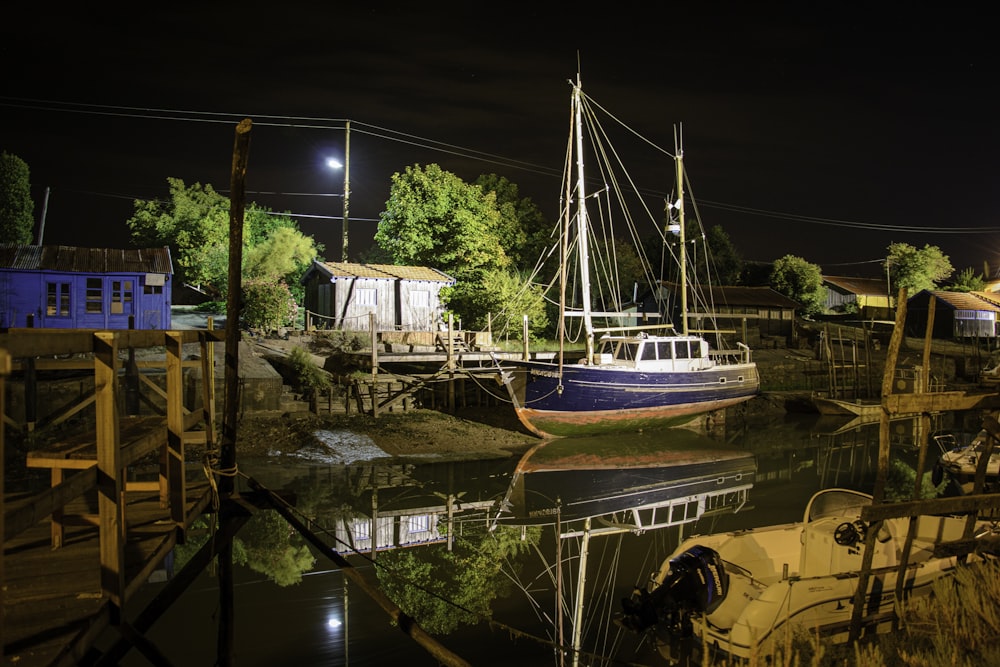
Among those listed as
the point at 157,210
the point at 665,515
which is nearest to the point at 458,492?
the point at 665,515

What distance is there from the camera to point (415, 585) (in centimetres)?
1019

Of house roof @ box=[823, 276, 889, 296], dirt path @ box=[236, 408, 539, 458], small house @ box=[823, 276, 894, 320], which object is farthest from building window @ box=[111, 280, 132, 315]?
house roof @ box=[823, 276, 889, 296]

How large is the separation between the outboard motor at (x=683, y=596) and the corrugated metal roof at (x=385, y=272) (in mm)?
25310

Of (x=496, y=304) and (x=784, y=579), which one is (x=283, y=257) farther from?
(x=784, y=579)

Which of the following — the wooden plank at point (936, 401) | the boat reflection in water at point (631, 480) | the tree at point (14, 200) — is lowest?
the boat reflection in water at point (631, 480)

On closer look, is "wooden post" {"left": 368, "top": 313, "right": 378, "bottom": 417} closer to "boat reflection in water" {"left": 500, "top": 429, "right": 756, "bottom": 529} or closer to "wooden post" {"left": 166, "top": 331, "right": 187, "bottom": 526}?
"boat reflection in water" {"left": 500, "top": 429, "right": 756, "bottom": 529}

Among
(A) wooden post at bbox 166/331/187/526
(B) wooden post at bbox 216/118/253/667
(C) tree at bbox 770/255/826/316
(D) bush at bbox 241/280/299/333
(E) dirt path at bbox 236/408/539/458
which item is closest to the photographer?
(A) wooden post at bbox 166/331/187/526

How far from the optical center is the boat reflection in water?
1509 centimetres

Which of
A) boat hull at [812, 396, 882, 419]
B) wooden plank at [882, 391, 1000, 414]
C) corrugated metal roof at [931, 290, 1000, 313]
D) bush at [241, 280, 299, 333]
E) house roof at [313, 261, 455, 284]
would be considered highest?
house roof at [313, 261, 455, 284]

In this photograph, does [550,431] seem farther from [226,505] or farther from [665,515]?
[226,505]

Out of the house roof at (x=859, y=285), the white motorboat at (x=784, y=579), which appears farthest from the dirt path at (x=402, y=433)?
the house roof at (x=859, y=285)

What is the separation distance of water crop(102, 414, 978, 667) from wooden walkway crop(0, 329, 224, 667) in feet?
8.29

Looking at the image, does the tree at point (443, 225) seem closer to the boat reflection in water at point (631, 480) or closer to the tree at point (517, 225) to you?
the tree at point (517, 225)

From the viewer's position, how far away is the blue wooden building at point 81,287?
23391 millimetres
